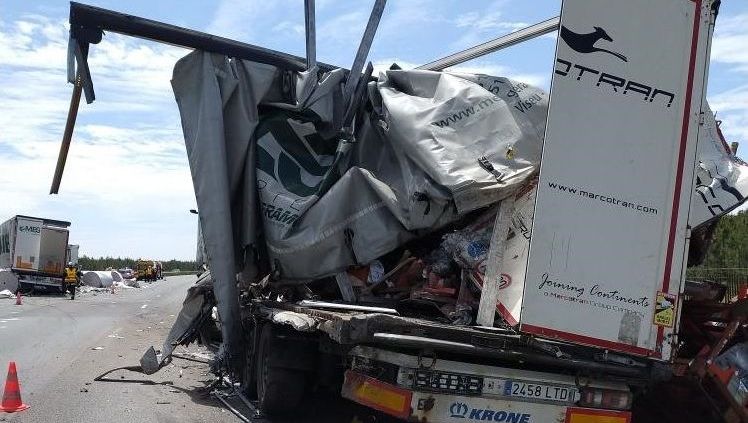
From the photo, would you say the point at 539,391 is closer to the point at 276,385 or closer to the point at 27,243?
the point at 276,385

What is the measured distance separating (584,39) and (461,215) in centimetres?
177

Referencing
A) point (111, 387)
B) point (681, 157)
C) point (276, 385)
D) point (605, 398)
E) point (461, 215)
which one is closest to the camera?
point (681, 157)

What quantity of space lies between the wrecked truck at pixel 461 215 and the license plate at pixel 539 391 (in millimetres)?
14

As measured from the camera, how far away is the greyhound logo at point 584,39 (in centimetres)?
445

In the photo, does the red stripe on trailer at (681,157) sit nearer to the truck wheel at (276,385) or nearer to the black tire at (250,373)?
the truck wheel at (276,385)

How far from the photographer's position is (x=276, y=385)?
6492 mm

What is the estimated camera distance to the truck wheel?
21.3 ft

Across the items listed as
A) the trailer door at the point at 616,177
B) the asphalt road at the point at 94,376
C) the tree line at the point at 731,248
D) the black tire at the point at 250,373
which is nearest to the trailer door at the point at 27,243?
the asphalt road at the point at 94,376

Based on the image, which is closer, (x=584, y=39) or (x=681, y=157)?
(x=584, y=39)

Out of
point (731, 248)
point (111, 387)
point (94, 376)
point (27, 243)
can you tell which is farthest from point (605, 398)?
point (27, 243)

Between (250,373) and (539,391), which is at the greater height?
(539,391)

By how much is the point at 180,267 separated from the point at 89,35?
13424 cm

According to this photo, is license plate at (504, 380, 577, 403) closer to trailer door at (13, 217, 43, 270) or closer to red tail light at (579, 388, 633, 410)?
red tail light at (579, 388, 633, 410)

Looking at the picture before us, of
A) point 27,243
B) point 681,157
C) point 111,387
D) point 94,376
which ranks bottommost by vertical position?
point 27,243
